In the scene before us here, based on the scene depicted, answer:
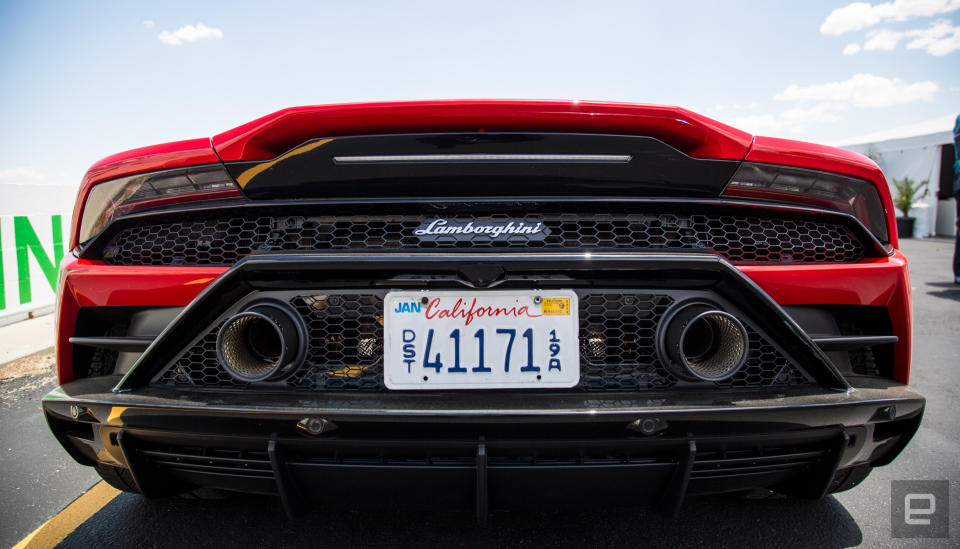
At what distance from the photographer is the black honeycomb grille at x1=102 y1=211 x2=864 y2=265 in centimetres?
127

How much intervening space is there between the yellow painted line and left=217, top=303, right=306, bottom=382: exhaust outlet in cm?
95

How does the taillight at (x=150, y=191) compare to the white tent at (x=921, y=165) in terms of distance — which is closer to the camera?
the taillight at (x=150, y=191)

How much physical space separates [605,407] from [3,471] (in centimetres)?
236

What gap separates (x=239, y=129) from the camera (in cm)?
128

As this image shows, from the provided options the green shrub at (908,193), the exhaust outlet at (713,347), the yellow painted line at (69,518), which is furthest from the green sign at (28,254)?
the green shrub at (908,193)

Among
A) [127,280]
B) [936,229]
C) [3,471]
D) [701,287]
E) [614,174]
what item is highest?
[614,174]

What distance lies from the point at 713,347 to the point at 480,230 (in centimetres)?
63

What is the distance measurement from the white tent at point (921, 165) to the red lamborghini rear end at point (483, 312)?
20.2 m

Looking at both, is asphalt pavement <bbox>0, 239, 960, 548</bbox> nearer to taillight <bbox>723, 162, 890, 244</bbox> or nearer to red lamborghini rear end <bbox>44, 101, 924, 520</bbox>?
red lamborghini rear end <bbox>44, 101, 924, 520</bbox>

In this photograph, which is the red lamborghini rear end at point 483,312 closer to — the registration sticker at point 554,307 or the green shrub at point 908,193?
the registration sticker at point 554,307

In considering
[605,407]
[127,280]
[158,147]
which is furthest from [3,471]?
[605,407]

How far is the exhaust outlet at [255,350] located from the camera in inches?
46.7

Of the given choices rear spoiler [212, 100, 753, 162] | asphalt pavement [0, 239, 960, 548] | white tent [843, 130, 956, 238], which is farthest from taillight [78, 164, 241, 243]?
white tent [843, 130, 956, 238]

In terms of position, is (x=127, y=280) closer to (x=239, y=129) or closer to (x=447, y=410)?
(x=239, y=129)
